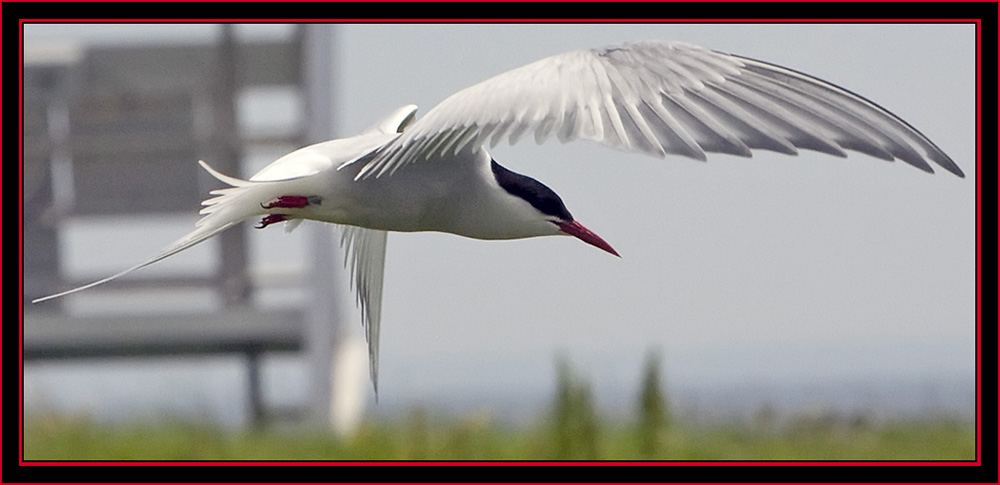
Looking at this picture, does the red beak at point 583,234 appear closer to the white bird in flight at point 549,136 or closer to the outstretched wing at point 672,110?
the white bird in flight at point 549,136

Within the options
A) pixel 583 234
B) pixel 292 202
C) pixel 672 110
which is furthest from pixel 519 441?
pixel 672 110

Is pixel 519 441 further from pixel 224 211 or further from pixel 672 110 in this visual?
pixel 672 110

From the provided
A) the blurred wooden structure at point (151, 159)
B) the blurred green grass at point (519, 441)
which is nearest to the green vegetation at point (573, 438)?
the blurred green grass at point (519, 441)

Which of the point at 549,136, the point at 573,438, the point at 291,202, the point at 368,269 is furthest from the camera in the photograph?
the point at 573,438

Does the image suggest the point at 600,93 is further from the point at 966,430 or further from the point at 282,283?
the point at 282,283

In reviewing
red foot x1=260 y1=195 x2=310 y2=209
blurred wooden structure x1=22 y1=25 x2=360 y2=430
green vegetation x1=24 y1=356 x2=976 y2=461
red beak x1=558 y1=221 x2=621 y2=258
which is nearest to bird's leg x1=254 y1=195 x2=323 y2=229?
red foot x1=260 y1=195 x2=310 y2=209

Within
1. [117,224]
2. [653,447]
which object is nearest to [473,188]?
[653,447]
